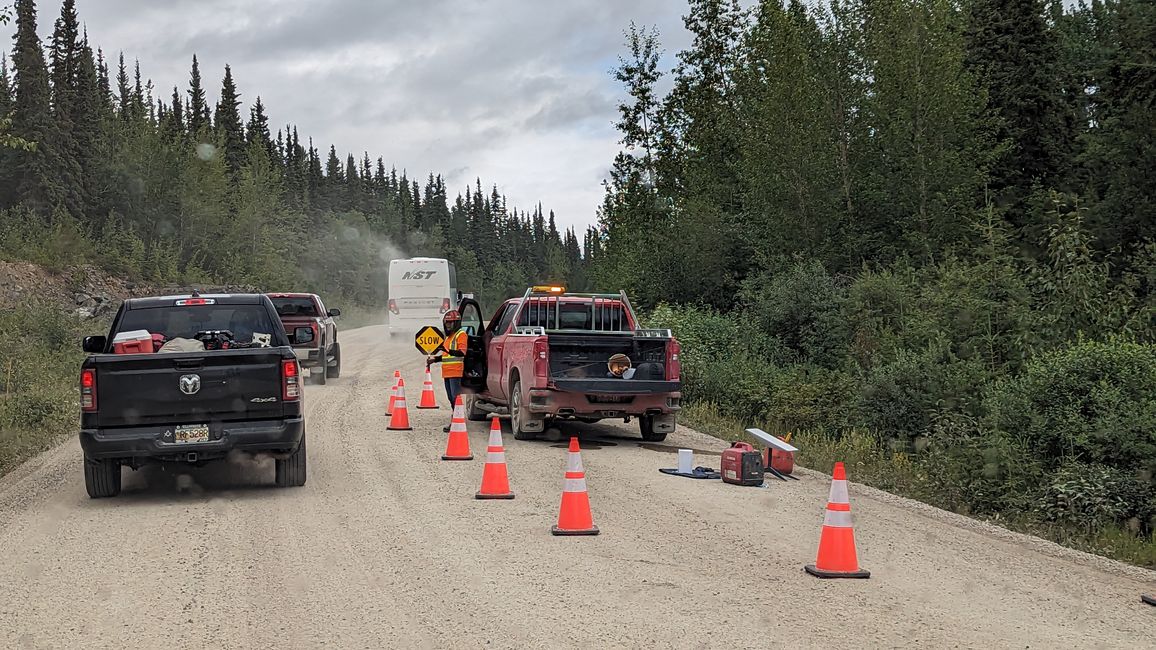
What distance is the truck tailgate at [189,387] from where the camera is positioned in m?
9.64

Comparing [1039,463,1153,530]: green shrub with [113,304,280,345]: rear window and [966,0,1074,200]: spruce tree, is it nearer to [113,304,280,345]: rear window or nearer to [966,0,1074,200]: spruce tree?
[113,304,280,345]: rear window

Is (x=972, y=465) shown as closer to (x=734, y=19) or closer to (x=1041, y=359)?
(x=1041, y=359)

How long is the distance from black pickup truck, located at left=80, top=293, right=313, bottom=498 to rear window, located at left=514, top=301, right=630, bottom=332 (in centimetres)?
584

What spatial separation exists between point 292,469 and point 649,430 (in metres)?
5.83

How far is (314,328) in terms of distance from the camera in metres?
23.7

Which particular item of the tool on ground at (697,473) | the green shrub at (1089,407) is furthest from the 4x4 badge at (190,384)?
the green shrub at (1089,407)

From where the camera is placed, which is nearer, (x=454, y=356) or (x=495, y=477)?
(x=495, y=477)

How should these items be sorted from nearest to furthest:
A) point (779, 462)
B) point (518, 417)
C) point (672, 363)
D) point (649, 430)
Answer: point (779, 462), point (672, 363), point (518, 417), point (649, 430)

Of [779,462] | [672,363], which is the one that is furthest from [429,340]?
[779,462]

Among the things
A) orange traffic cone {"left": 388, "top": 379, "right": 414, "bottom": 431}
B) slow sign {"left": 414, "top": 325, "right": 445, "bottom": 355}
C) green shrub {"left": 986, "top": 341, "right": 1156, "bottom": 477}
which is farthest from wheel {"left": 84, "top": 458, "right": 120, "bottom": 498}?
green shrub {"left": 986, "top": 341, "right": 1156, "bottom": 477}

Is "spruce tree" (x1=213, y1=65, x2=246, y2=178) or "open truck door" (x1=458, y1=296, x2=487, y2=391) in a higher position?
"spruce tree" (x1=213, y1=65, x2=246, y2=178)

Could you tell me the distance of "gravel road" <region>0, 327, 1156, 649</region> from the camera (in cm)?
571

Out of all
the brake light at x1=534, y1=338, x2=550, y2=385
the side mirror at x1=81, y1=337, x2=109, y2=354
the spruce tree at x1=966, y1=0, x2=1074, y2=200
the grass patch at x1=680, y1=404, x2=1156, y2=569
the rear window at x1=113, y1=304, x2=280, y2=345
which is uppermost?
the spruce tree at x1=966, y1=0, x2=1074, y2=200

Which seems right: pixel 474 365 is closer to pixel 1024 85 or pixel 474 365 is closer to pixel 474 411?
pixel 474 411
